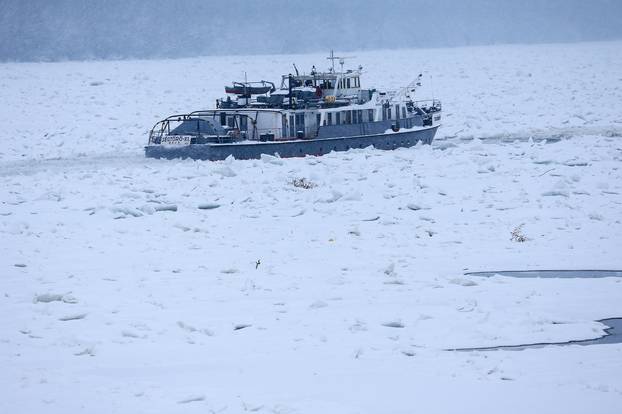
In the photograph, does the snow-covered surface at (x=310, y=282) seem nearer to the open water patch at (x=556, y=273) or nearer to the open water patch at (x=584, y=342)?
the open water patch at (x=584, y=342)

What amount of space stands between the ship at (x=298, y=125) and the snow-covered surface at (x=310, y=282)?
0.83m

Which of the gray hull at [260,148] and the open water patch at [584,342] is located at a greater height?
the gray hull at [260,148]

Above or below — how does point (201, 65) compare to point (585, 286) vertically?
above

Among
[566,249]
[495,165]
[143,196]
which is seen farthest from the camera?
[495,165]

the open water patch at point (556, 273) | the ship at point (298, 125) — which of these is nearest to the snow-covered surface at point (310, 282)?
the open water patch at point (556, 273)

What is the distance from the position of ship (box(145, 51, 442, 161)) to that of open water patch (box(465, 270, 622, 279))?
13.0 meters

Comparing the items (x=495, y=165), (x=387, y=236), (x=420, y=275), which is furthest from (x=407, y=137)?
(x=420, y=275)

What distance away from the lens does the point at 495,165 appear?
2141cm

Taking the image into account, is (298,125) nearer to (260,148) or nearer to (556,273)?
(260,148)

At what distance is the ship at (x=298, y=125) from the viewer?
2448 cm

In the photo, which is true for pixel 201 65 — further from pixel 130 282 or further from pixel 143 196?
pixel 130 282

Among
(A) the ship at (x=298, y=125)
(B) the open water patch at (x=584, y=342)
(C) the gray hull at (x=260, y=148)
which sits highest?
(A) the ship at (x=298, y=125)

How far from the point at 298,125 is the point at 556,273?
1504cm

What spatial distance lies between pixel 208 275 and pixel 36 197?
22.7 ft
